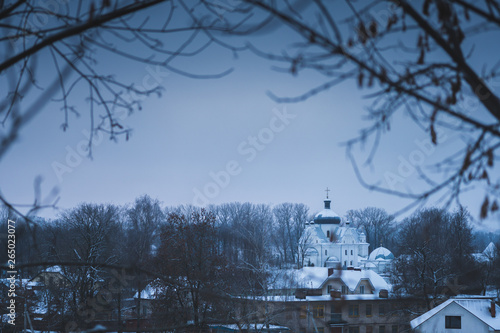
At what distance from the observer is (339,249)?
188 ft

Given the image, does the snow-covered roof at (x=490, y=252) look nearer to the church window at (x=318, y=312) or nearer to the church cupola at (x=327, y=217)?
the church cupola at (x=327, y=217)

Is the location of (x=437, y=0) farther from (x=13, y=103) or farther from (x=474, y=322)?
(x=474, y=322)

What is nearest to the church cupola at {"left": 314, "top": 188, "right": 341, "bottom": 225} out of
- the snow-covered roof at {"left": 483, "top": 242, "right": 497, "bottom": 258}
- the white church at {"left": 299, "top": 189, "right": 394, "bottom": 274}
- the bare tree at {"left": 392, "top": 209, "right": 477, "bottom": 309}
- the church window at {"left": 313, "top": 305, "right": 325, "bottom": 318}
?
the white church at {"left": 299, "top": 189, "right": 394, "bottom": 274}

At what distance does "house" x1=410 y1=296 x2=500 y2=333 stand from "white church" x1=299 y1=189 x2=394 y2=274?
30039 mm

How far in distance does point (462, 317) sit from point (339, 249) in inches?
1436

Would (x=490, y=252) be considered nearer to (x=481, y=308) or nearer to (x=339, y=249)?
(x=339, y=249)

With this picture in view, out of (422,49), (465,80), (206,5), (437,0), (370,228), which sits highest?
(370,228)

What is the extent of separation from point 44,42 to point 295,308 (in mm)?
1912

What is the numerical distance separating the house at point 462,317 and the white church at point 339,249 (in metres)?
30.0

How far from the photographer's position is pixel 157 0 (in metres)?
2.11

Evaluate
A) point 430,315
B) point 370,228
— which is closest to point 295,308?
point 430,315

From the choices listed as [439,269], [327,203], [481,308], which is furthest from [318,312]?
[327,203]

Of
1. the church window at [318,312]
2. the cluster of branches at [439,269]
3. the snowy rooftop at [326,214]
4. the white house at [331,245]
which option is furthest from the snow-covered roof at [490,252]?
the church window at [318,312]

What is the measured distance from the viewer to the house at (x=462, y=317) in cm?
2011
